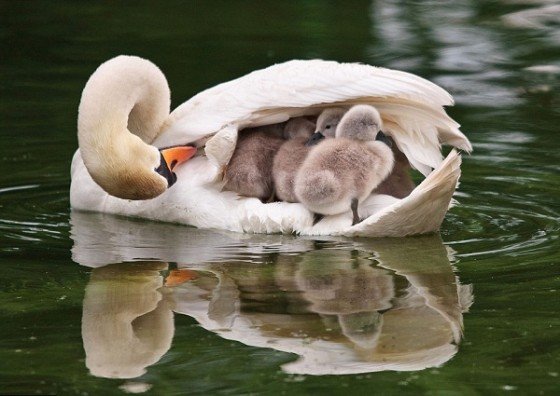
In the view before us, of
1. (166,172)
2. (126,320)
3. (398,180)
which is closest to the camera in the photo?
(126,320)

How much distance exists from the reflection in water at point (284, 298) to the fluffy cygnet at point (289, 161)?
25cm

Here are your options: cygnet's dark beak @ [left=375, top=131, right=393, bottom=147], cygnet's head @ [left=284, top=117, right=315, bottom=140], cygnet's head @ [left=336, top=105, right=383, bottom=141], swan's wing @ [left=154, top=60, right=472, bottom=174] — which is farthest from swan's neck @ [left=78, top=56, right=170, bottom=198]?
cygnet's dark beak @ [left=375, top=131, right=393, bottom=147]

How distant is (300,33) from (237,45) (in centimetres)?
82

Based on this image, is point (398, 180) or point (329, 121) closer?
point (329, 121)

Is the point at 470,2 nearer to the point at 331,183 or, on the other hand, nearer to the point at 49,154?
the point at 49,154

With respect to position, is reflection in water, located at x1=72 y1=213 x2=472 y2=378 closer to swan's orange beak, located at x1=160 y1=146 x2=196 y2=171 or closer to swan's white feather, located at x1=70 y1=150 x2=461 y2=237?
swan's white feather, located at x1=70 y1=150 x2=461 y2=237

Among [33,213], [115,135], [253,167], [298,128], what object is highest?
[115,135]

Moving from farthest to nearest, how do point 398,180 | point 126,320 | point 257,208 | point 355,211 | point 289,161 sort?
point 398,180 → point 257,208 → point 289,161 → point 355,211 → point 126,320

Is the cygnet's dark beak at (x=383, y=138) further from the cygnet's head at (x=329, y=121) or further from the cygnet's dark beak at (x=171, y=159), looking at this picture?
the cygnet's dark beak at (x=171, y=159)

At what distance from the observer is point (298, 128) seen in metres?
7.54

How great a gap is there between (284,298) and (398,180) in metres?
1.72

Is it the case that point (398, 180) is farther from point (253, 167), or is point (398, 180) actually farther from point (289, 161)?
point (253, 167)

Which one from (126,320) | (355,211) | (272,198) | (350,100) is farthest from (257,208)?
(126,320)

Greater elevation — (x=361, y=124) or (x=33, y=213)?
(x=361, y=124)
